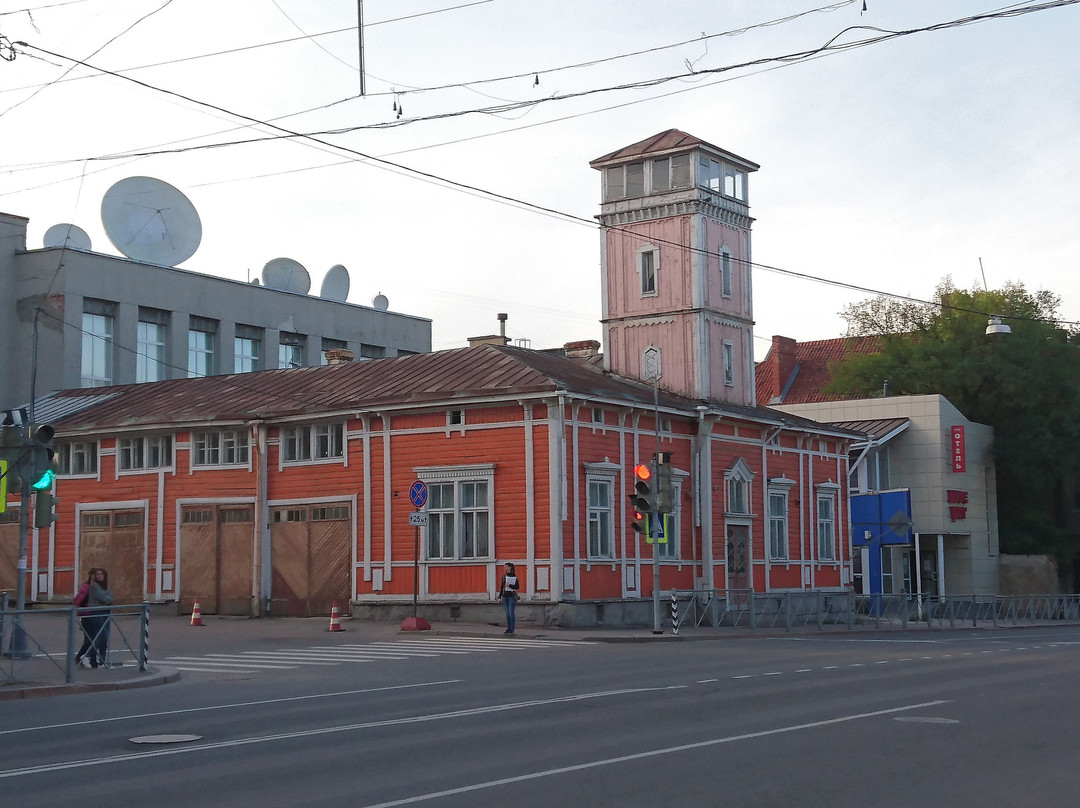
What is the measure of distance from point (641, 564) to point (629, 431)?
3.45 meters

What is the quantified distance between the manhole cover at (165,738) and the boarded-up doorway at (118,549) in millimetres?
25765

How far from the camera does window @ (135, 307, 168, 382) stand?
53.4 meters

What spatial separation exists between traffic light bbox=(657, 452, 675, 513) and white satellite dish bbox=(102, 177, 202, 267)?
2956 cm

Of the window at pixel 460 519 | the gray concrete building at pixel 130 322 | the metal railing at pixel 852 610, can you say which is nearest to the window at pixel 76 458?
the gray concrete building at pixel 130 322

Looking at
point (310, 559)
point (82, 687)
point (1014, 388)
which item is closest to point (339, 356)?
point (310, 559)

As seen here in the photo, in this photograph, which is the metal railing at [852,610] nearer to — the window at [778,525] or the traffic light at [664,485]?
the window at [778,525]

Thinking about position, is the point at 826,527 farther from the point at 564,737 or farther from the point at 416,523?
the point at 564,737

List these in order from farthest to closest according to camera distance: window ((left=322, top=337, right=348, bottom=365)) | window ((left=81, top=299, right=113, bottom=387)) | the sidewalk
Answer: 1. window ((left=322, top=337, right=348, bottom=365))
2. window ((left=81, top=299, right=113, bottom=387))
3. the sidewalk

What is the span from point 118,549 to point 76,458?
331 cm

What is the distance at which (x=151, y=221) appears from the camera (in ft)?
172

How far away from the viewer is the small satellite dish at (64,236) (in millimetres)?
53938

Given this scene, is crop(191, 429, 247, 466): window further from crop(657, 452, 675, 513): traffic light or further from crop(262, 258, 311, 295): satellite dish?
crop(262, 258, 311, 295): satellite dish

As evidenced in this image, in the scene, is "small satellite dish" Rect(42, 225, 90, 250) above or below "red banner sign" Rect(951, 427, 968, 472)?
above

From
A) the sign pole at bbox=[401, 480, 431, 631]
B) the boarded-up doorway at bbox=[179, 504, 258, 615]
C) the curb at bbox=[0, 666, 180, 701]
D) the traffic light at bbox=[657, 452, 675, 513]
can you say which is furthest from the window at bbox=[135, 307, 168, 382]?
the curb at bbox=[0, 666, 180, 701]
